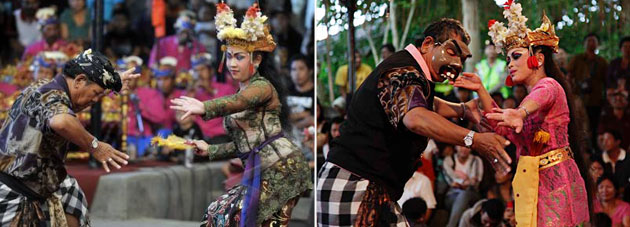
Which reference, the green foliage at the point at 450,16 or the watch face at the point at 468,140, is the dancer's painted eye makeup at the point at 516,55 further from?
the green foliage at the point at 450,16

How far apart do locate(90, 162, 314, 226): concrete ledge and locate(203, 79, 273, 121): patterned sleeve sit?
327 centimetres

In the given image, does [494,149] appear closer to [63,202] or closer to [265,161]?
[265,161]

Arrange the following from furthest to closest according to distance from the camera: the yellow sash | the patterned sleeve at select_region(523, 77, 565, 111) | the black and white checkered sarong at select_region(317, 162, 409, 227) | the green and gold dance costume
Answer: the green and gold dance costume < the yellow sash < the patterned sleeve at select_region(523, 77, 565, 111) < the black and white checkered sarong at select_region(317, 162, 409, 227)

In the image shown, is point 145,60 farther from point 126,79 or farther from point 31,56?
point 126,79

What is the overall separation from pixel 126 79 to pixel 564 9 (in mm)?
3433

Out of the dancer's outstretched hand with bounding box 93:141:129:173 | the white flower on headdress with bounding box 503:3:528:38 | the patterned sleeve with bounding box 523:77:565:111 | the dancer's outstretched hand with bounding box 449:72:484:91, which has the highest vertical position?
the white flower on headdress with bounding box 503:3:528:38

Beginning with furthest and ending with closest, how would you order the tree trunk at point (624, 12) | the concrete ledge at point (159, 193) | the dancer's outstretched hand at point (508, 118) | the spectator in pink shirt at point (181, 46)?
the spectator in pink shirt at point (181, 46) < the concrete ledge at point (159, 193) < the tree trunk at point (624, 12) < the dancer's outstretched hand at point (508, 118)

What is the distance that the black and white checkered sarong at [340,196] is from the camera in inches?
204

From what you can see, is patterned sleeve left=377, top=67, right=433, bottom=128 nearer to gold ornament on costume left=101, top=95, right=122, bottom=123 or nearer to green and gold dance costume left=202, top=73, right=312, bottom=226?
green and gold dance costume left=202, top=73, right=312, bottom=226

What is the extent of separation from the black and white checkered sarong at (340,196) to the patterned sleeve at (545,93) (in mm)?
1051

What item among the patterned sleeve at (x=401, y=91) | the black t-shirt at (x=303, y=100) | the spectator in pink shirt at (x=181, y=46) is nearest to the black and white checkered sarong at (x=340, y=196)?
the patterned sleeve at (x=401, y=91)

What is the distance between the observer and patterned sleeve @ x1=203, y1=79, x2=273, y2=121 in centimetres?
586

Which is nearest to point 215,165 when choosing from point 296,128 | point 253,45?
point 296,128

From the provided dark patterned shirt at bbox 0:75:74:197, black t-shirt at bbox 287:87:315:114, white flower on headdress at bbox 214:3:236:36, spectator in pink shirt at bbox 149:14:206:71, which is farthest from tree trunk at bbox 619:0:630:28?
spectator in pink shirt at bbox 149:14:206:71
